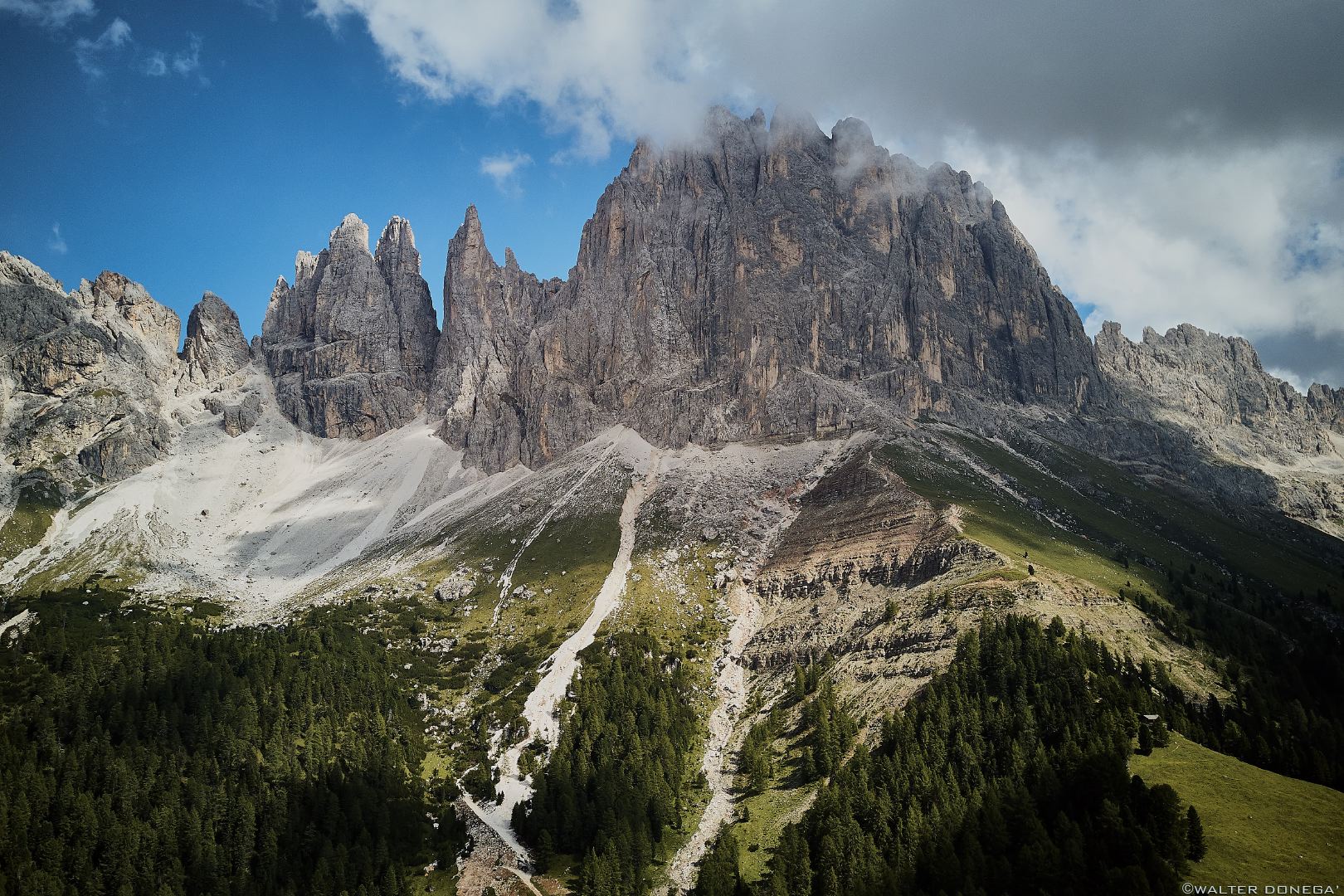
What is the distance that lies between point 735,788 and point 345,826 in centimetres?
5487

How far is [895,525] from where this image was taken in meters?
195

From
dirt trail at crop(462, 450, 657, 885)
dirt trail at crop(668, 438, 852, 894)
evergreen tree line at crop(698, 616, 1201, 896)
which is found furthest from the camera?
dirt trail at crop(462, 450, 657, 885)

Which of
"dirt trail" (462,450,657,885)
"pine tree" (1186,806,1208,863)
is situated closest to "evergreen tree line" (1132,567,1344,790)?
"pine tree" (1186,806,1208,863)

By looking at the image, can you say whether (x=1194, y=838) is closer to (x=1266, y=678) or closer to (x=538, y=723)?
(x=1266, y=678)

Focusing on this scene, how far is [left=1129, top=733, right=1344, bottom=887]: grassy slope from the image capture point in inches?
3145

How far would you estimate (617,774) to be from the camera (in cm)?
13538

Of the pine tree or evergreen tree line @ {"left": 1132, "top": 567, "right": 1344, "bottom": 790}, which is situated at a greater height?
evergreen tree line @ {"left": 1132, "top": 567, "right": 1344, "bottom": 790}

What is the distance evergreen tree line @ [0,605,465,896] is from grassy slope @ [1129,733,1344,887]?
89.4 m

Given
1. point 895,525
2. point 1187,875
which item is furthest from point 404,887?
point 895,525

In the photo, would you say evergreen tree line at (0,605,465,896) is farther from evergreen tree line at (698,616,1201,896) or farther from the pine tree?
the pine tree

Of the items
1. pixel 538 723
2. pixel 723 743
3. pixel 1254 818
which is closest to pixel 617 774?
pixel 723 743

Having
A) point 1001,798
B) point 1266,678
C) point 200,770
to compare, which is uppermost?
point 1266,678

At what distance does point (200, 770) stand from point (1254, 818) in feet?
418

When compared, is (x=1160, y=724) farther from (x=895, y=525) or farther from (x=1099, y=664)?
(x=895, y=525)
